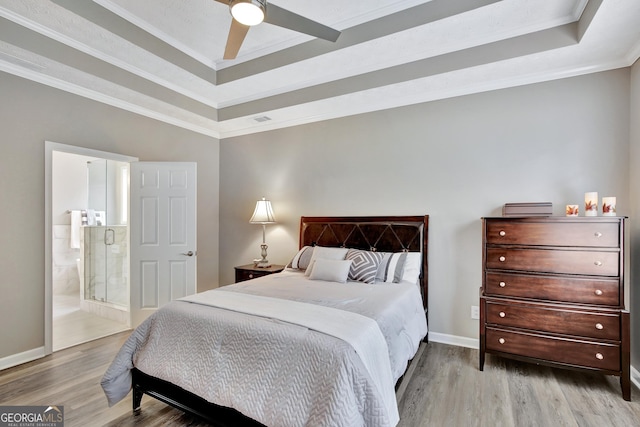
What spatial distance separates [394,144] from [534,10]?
1632mm

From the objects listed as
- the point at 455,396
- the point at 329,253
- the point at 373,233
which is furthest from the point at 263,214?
the point at 455,396

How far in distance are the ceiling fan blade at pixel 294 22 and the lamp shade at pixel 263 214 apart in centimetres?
246

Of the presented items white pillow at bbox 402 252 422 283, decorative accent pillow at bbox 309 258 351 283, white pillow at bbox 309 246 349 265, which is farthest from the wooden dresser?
white pillow at bbox 309 246 349 265

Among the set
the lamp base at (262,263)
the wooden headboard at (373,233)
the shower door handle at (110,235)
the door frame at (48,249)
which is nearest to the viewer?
the door frame at (48,249)

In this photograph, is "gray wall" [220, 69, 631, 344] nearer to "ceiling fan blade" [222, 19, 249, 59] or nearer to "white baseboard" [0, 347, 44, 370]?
"ceiling fan blade" [222, 19, 249, 59]

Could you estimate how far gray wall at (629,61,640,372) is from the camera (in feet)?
8.21

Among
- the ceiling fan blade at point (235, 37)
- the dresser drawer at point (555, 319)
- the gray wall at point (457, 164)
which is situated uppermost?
the ceiling fan blade at point (235, 37)

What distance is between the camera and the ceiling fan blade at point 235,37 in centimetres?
206

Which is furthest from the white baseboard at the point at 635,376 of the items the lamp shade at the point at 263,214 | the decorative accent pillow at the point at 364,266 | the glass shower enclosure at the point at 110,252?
the glass shower enclosure at the point at 110,252

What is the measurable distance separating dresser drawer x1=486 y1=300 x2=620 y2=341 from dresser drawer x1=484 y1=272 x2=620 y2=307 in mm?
84

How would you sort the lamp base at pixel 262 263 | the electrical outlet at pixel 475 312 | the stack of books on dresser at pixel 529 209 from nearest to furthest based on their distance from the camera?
the stack of books on dresser at pixel 529 209 < the electrical outlet at pixel 475 312 < the lamp base at pixel 262 263

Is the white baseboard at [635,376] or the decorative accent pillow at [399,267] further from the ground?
the decorative accent pillow at [399,267]

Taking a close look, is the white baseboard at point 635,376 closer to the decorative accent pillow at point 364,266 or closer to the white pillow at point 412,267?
the white pillow at point 412,267

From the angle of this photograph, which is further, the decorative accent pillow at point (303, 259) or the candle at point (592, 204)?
the decorative accent pillow at point (303, 259)
